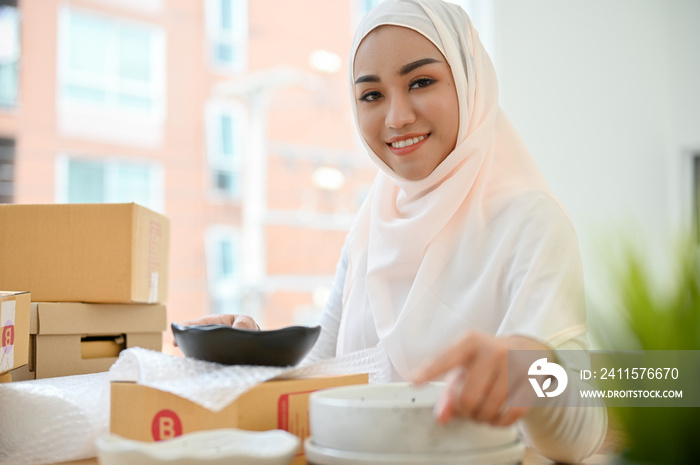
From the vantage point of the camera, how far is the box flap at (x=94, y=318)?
1.13m

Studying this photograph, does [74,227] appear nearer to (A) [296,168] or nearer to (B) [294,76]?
(B) [294,76]

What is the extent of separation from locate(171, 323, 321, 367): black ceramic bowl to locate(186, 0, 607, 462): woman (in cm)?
29

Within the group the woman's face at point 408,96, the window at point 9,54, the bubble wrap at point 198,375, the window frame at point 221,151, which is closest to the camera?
the bubble wrap at point 198,375

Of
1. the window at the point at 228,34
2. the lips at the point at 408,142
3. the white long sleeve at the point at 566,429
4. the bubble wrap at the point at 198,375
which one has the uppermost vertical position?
the window at the point at 228,34

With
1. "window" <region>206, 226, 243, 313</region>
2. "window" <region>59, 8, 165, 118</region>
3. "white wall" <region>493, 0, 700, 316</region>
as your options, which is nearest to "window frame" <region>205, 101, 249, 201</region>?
"window" <region>206, 226, 243, 313</region>

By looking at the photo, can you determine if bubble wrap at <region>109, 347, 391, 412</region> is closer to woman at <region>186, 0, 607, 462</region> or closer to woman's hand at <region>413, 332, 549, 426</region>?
woman's hand at <region>413, 332, 549, 426</region>

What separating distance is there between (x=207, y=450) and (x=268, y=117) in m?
7.59

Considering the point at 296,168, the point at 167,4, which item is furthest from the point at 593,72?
the point at 296,168

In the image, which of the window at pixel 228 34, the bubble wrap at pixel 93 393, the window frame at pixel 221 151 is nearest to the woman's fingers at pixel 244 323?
the bubble wrap at pixel 93 393

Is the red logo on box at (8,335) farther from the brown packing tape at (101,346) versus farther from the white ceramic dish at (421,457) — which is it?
the white ceramic dish at (421,457)

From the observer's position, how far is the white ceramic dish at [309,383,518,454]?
48cm

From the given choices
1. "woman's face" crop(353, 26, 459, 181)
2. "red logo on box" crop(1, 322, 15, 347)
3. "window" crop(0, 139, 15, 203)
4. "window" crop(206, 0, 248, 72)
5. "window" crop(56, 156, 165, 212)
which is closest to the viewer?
"red logo on box" crop(1, 322, 15, 347)

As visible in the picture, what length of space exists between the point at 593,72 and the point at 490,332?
243cm

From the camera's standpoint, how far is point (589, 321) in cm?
45
